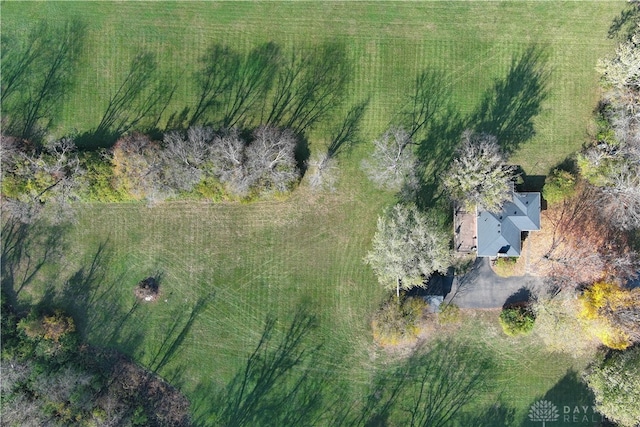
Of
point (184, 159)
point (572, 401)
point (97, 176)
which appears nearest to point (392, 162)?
point (184, 159)

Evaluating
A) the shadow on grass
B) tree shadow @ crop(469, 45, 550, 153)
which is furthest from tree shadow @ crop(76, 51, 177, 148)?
tree shadow @ crop(469, 45, 550, 153)

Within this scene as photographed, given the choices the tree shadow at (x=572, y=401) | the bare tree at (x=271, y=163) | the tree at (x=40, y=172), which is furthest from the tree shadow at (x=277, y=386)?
the tree at (x=40, y=172)

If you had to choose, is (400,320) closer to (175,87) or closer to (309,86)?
(309,86)

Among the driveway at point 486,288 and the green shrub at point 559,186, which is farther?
the driveway at point 486,288

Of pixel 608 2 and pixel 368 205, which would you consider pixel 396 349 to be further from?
pixel 608 2

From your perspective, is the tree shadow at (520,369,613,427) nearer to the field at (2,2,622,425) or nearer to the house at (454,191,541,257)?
the field at (2,2,622,425)

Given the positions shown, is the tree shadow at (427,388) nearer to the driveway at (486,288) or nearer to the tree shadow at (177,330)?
the driveway at (486,288)

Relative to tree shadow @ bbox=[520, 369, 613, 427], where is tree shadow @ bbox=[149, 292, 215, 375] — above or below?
above

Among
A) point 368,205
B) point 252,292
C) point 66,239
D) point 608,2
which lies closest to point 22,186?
point 66,239
